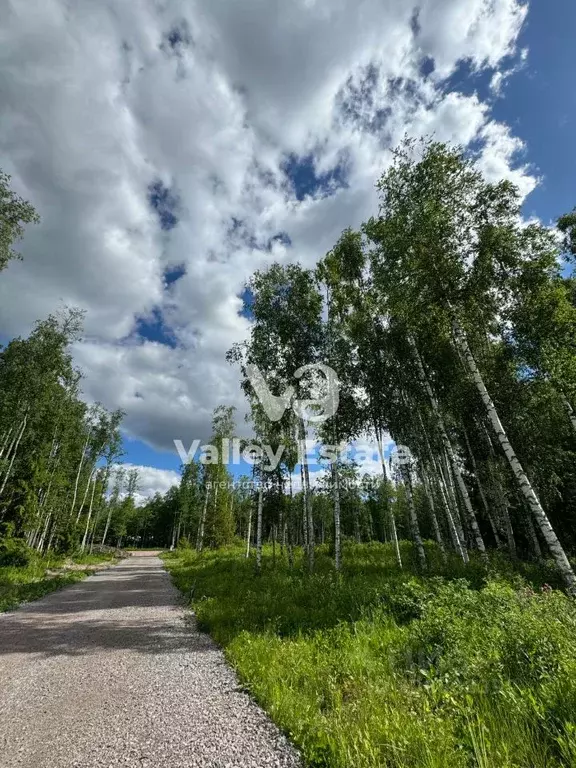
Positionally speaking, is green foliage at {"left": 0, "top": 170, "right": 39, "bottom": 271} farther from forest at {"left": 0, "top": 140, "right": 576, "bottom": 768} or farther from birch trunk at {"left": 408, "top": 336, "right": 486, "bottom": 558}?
birch trunk at {"left": 408, "top": 336, "right": 486, "bottom": 558}

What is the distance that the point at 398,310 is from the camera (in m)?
13.3

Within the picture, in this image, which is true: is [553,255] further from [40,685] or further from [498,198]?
[40,685]

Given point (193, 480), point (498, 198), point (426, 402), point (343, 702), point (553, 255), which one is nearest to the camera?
point (343, 702)

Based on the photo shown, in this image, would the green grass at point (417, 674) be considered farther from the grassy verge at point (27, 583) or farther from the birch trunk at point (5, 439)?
the birch trunk at point (5, 439)

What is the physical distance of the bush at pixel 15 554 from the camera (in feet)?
67.8

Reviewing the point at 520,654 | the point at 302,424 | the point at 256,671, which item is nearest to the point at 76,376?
the point at 302,424

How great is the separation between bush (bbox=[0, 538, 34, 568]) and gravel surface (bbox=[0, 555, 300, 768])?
49.0 feet

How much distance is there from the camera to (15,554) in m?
21.5

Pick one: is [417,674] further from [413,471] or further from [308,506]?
[413,471]

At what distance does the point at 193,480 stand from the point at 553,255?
4992 centimetres

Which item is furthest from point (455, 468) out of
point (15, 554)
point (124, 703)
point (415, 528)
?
point (15, 554)

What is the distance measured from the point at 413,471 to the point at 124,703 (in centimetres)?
1789

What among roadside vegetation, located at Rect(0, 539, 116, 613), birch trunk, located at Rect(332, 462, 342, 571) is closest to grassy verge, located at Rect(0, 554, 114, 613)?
roadside vegetation, located at Rect(0, 539, 116, 613)

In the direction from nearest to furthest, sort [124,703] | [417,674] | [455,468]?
1. [124,703]
2. [417,674]
3. [455,468]
